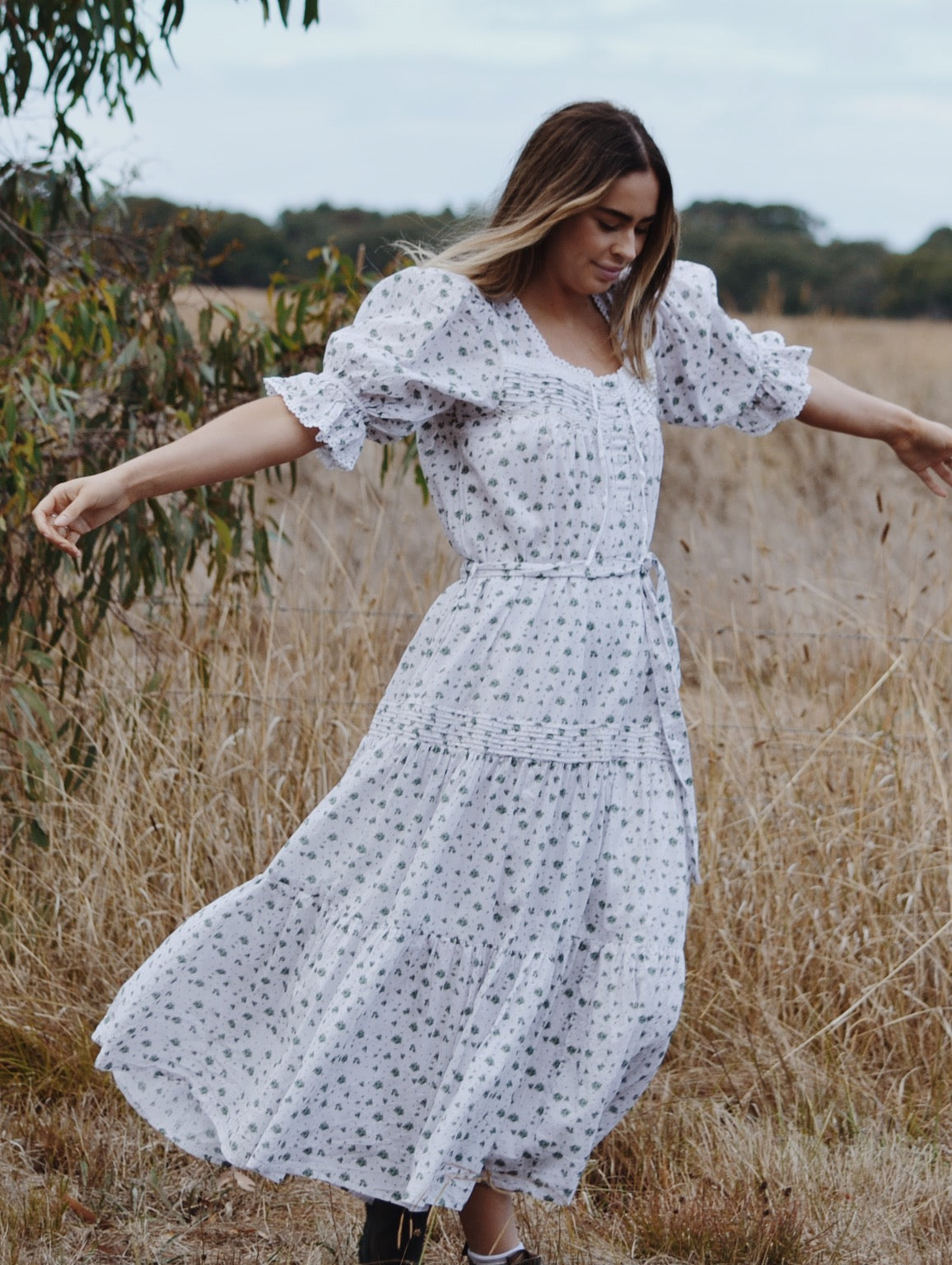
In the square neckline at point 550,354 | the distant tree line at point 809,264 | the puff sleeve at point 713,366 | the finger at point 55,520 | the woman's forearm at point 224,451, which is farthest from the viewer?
the distant tree line at point 809,264

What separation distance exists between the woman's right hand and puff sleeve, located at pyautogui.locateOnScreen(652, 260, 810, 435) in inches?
33.8

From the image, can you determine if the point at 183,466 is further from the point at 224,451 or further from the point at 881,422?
the point at 881,422

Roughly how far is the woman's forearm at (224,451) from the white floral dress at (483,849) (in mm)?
32

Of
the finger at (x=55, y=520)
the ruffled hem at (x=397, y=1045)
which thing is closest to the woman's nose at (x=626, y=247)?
the finger at (x=55, y=520)

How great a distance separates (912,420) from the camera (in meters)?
2.32

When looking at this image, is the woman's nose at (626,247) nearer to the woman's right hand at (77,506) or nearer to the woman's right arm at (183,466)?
the woman's right arm at (183,466)

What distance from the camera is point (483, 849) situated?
2.00 metres

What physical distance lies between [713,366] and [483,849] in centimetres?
86

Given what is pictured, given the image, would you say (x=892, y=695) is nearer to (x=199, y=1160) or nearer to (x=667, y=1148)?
(x=667, y=1148)

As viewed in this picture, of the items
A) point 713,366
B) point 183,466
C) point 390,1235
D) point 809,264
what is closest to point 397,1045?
point 390,1235

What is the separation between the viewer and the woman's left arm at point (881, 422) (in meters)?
2.32

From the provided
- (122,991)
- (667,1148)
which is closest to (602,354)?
(122,991)

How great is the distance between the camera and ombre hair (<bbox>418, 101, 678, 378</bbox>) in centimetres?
199

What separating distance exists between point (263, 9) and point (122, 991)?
6.23ft
